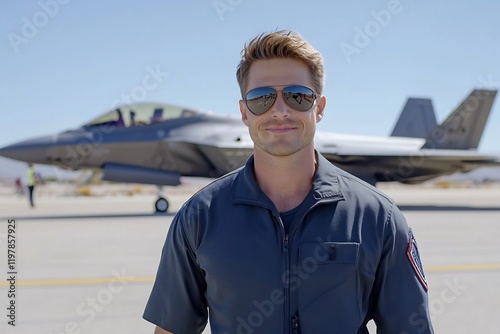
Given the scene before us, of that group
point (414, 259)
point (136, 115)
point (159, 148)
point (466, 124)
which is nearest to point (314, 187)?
point (414, 259)

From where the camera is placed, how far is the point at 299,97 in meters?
1.80

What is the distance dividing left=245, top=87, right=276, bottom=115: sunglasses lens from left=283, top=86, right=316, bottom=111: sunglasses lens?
0.17ft

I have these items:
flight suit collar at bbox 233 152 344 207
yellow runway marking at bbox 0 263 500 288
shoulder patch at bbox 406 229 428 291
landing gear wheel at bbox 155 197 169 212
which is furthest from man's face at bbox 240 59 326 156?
landing gear wheel at bbox 155 197 169 212

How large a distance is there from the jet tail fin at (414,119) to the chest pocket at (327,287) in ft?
83.2

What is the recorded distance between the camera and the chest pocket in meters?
1.71

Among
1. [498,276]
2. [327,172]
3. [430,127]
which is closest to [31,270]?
[327,172]

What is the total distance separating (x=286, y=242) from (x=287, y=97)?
A: 537 millimetres

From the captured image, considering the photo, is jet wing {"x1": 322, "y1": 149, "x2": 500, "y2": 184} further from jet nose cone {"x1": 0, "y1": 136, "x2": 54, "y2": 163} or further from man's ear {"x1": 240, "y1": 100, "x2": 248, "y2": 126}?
man's ear {"x1": 240, "y1": 100, "x2": 248, "y2": 126}

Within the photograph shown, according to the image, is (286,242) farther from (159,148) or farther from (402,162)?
(402,162)

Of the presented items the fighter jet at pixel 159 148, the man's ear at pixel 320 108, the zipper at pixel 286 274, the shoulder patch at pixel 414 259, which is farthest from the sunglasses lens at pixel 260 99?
the fighter jet at pixel 159 148

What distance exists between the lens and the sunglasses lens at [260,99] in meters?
1.80

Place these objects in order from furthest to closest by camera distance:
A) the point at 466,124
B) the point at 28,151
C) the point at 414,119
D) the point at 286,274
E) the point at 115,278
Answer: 1. the point at 414,119
2. the point at 466,124
3. the point at 28,151
4. the point at 115,278
5. the point at 286,274

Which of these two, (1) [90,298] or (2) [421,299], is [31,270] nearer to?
(1) [90,298]

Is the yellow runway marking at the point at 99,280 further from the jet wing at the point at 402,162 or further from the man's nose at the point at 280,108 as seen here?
the jet wing at the point at 402,162
